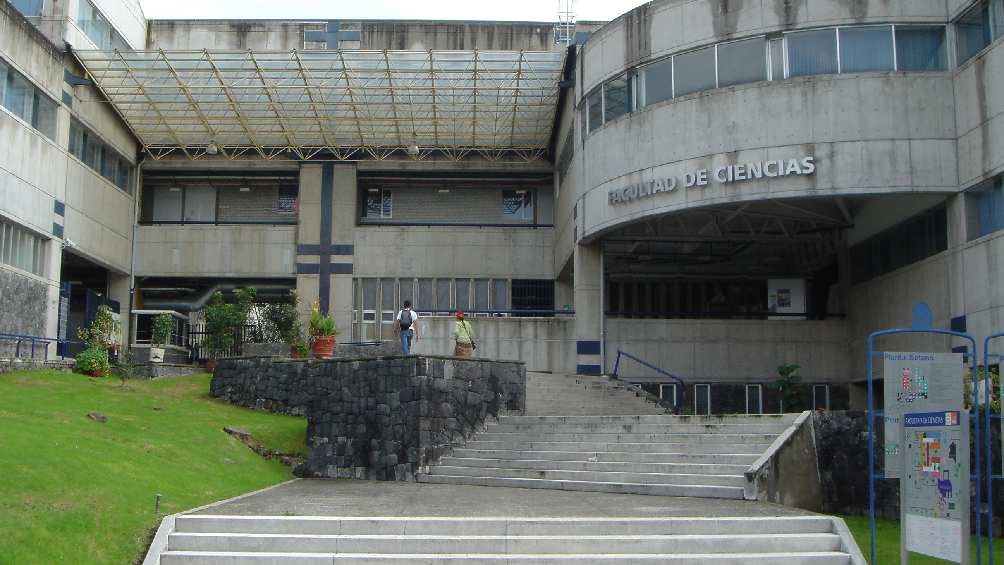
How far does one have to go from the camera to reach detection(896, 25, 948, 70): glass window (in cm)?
2320

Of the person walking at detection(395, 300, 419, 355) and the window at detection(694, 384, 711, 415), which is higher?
the person walking at detection(395, 300, 419, 355)

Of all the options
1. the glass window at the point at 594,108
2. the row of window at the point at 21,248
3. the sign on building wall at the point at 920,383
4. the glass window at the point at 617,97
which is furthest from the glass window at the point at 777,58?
the row of window at the point at 21,248

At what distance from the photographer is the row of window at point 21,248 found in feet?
94.3

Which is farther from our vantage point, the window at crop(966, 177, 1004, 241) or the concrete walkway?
the window at crop(966, 177, 1004, 241)

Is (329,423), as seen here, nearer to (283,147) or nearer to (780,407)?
(780,407)

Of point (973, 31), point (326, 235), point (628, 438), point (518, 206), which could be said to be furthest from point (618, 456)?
point (326, 235)

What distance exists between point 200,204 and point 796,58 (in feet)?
77.5

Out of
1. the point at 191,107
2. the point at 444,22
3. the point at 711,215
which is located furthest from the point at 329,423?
the point at 444,22

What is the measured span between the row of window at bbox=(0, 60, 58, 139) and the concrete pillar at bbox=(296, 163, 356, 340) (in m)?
9.22

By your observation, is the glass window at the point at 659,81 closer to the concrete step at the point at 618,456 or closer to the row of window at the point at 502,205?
the concrete step at the point at 618,456

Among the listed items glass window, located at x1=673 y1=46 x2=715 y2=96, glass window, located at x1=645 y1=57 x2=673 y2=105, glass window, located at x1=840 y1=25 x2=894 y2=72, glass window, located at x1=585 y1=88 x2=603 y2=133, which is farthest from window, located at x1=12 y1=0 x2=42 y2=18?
glass window, located at x1=840 y1=25 x2=894 y2=72

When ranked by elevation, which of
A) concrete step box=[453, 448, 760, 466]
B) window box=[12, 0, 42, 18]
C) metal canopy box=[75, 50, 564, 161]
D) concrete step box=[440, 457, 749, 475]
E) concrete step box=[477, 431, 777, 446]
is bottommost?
concrete step box=[440, 457, 749, 475]

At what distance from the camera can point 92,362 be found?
2789cm

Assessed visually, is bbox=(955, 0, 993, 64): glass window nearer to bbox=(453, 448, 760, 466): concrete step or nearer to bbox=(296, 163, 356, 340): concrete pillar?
bbox=(453, 448, 760, 466): concrete step
